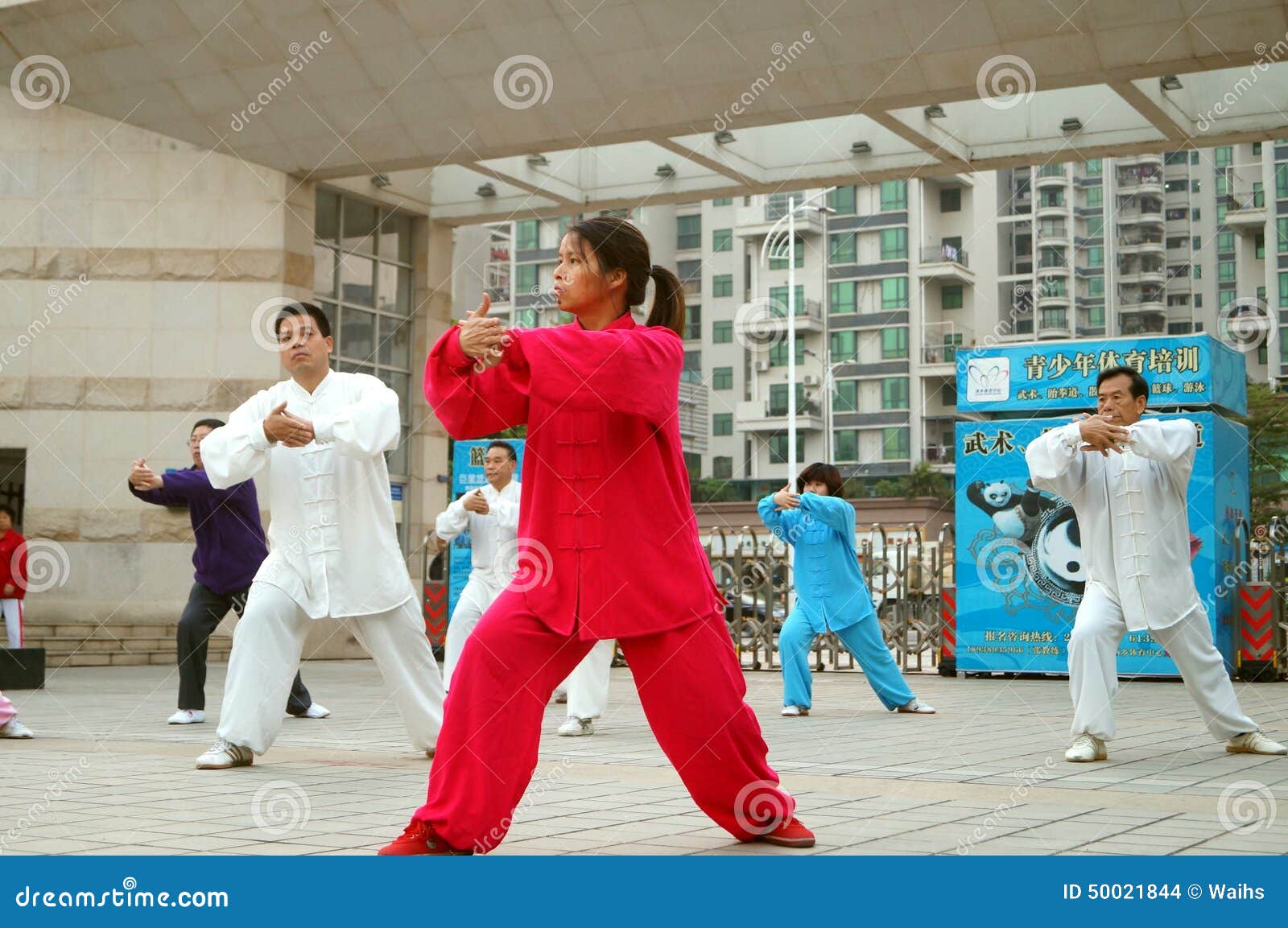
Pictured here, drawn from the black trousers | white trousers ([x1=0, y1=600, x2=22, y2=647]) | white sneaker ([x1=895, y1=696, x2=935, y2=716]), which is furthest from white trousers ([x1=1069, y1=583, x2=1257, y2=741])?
white trousers ([x1=0, y1=600, x2=22, y2=647])

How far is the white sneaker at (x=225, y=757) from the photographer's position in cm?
686

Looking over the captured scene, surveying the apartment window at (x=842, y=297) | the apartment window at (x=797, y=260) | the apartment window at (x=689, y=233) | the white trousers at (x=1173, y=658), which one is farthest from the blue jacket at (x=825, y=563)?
the apartment window at (x=689, y=233)

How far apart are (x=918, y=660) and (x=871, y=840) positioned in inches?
541

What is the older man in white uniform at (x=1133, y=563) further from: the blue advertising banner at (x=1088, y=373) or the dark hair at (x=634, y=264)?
the blue advertising banner at (x=1088, y=373)

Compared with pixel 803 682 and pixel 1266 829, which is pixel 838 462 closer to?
pixel 803 682

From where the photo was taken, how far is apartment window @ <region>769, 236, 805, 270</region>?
63531 mm

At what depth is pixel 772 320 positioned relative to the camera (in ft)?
203

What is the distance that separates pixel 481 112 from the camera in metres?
17.3

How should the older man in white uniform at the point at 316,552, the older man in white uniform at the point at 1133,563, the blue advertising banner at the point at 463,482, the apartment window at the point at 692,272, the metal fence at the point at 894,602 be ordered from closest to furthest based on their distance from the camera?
the older man in white uniform at the point at 316,552, the older man in white uniform at the point at 1133,563, the metal fence at the point at 894,602, the blue advertising banner at the point at 463,482, the apartment window at the point at 692,272

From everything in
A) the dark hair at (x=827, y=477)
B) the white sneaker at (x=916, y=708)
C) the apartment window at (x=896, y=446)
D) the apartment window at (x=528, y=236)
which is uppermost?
the apartment window at (x=528, y=236)

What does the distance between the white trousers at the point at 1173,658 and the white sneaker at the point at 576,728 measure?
3091 millimetres

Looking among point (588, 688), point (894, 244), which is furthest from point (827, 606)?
point (894, 244)

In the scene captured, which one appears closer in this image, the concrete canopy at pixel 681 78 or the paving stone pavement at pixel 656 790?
the paving stone pavement at pixel 656 790
